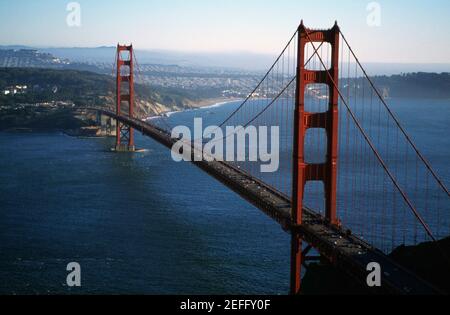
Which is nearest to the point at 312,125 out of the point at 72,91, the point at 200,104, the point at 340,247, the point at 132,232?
the point at 340,247

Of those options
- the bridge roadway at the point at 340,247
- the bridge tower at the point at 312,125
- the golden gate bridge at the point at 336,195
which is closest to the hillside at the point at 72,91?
the golden gate bridge at the point at 336,195

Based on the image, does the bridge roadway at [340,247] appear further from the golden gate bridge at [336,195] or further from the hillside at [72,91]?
the hillside at [72,91]

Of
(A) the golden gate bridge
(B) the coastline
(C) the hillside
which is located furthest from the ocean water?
(B) the coastline

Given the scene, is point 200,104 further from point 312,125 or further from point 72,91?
point 312,125

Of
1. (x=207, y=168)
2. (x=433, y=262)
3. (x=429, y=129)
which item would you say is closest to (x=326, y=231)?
(x=433, y=262)

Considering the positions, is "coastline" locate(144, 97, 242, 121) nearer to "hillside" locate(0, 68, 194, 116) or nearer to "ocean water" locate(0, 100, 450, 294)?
"hillside" locate(0, 68, 194, 116)
